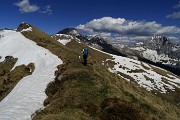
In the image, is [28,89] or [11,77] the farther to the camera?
[11,77]

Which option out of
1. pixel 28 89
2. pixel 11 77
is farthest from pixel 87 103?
pixel 11 77

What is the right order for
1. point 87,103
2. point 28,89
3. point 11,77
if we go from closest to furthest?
point 87,103
point 28,89
point 11,77

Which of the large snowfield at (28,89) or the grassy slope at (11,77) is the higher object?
the large snowfield at (28,89)

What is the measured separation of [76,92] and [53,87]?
7168 millimetres

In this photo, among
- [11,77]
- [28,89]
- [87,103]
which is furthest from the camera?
[11,77]

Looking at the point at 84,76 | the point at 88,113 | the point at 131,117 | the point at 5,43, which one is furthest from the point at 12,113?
the point at 5,43

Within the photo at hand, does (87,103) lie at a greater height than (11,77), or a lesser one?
greater

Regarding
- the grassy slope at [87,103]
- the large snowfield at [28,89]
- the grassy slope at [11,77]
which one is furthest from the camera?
the grassy slope at [11,77]

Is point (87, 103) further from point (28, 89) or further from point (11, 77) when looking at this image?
point (11, 77)

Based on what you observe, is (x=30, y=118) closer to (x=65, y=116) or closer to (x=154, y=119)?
(x=65, y=116)

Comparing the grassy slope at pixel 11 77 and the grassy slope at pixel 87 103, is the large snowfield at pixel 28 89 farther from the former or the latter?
the grassy slope at pixel 11 77

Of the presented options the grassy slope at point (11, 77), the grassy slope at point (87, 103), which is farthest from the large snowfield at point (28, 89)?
the grassy slope at point (11, 77)

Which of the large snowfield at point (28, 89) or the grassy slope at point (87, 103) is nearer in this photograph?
the grassy slope at point (87, 103)

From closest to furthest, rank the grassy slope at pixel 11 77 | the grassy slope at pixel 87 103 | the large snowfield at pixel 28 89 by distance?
the grassy slope at pixel 87 103, the large snowfield at pixel 28 89, the grassy slope at pixel 11 77
